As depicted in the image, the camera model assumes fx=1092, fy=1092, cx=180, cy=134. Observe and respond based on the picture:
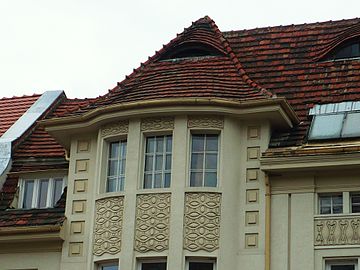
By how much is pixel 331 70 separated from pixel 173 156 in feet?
19.3

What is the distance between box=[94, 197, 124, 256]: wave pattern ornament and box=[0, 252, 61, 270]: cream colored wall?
1642 millimetres

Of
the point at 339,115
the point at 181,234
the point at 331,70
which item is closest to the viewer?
the point at 181,234

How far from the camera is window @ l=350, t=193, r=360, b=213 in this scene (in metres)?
26.5

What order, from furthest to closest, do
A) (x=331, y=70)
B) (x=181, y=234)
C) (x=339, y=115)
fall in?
(x=331, y=70)
(x=339, y=115)
(x=181, y=234)

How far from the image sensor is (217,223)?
26.8m

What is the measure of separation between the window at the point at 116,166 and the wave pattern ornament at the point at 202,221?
82.9 inches

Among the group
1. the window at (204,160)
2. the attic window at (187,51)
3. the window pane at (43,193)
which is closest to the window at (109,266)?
the window at (204,160)

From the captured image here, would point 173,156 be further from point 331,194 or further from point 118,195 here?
point 331,194

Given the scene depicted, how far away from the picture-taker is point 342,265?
26.2m

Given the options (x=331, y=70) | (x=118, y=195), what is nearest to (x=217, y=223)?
(x=118, y=195)

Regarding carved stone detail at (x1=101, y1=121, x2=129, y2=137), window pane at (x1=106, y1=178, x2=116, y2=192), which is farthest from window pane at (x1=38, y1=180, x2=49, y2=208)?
carved stone detail at (x1=101, y1=121, x2=129, y2=137)

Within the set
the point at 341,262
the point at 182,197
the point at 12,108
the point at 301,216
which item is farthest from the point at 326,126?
the point at 12,108

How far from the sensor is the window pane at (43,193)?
100 ft

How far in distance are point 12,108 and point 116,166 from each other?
8814mm
